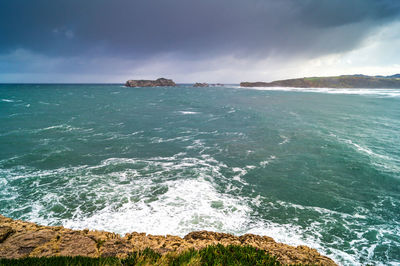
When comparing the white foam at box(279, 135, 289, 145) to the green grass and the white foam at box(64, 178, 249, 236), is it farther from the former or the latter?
the green grass

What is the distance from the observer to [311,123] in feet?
118

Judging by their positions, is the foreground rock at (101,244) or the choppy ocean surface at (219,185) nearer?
the foreground rock at (101,244)

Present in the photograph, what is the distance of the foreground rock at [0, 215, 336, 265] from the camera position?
6.73 meters

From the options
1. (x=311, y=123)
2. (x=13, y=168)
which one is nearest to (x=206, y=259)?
(x=13, y=168)

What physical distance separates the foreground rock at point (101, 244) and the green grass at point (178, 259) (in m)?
0.47

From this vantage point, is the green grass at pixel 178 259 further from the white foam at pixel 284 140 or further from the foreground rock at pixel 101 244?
the white foam at pixel 284 140

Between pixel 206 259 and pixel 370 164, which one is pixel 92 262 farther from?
pixel 370 164

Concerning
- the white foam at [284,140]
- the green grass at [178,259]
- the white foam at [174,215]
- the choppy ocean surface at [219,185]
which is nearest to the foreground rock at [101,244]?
the green grass at [178,259]

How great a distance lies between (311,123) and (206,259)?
37390mm

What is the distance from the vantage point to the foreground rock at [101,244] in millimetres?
6734

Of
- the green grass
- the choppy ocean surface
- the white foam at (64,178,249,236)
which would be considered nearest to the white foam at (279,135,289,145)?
the choppy ocean surface

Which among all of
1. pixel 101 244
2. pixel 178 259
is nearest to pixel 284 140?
pixel 178 259

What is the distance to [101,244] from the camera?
732 centimetres

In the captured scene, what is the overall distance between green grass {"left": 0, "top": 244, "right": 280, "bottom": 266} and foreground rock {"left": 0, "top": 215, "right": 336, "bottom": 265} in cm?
47
